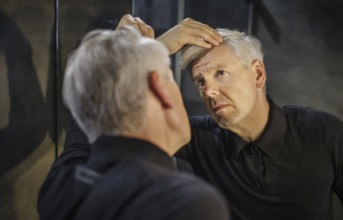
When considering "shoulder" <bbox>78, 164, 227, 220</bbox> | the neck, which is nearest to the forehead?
the neck

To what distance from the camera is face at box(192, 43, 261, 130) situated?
1236 millimetres

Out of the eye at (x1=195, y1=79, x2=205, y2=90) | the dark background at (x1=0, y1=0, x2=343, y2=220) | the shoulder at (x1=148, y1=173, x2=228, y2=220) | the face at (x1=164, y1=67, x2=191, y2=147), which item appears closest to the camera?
the shoulder at (x1=148, y1=173, x2=228, y2=220)

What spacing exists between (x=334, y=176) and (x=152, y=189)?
0.83 meters

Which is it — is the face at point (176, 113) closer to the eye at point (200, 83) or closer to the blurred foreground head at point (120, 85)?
the blurred foreground head at point (120, 85)

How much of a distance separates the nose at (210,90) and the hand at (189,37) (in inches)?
4.9

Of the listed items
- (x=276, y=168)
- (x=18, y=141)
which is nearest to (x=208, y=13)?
(x=276, y=168)

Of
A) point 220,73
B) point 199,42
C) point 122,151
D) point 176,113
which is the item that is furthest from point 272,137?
point 122,151

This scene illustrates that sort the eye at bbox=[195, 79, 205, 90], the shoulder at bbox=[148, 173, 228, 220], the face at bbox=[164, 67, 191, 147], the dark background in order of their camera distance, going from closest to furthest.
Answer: the shoulder at bbox=[148, 173, 228, 220]
the face at bbox=[164, 67, 191, 147]
the dark background
the eye at bbox=[195, 79, 205, 90]

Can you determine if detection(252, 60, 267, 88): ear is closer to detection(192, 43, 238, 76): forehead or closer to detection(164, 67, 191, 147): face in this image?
detection(192, 43, 238, 76): forehead

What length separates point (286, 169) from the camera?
4.00 feet

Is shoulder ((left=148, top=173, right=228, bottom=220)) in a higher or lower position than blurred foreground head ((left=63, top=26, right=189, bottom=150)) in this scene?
lower

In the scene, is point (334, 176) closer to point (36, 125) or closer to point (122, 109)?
point (122, 109)

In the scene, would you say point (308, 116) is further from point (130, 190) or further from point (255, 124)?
point (130, 190)

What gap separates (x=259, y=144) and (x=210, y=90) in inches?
9.2
